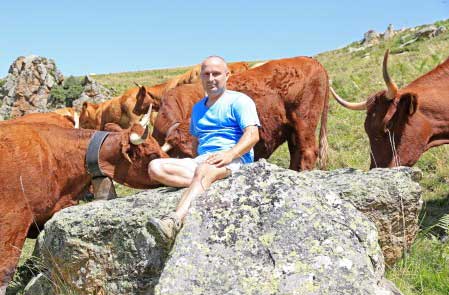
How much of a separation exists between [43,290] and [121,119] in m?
10.9

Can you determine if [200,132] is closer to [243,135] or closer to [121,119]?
[243,135]

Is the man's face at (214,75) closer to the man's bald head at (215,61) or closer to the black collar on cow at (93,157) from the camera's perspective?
the man's bald head at (215,61)

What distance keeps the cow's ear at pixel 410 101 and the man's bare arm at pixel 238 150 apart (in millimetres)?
2989

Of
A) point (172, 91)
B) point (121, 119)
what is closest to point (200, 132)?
point (172, 91)

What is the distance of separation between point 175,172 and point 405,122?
3715mm

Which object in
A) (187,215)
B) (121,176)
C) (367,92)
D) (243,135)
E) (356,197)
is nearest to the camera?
(187,215)

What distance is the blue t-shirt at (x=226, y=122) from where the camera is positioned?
218 inches

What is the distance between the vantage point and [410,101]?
7.64 metres

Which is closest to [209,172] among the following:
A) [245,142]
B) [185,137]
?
[245,142]

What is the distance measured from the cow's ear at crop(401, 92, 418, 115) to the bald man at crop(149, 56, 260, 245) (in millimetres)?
2837

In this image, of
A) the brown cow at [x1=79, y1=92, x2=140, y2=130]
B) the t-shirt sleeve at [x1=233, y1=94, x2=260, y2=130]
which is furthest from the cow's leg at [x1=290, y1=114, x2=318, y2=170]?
the brown cow at [x1=79, y1=92, x2=140, y2=130]

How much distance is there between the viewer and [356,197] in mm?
4938

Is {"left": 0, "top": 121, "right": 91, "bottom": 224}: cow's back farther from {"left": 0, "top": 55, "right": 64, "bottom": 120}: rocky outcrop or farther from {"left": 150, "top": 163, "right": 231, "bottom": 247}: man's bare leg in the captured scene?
{"left": 0, "top": 55, "right": 64, "bottom": 120}: rocky outcrop

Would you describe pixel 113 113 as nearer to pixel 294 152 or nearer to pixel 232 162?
pixel 294 152
